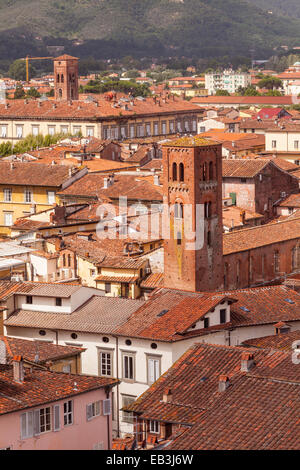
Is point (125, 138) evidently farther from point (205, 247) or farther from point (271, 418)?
point (271, 418)

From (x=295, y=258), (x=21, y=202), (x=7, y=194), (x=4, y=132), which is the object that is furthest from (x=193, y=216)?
(x=4, y=132)

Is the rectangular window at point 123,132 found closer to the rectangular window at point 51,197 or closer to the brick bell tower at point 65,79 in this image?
the brick bell tower at point 65,79

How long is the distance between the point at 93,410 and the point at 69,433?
0.99 meters

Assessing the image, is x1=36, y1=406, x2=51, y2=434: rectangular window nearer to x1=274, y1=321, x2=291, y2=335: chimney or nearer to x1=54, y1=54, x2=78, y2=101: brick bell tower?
x1=274, y1=321, x2=291, y2=335: chimney

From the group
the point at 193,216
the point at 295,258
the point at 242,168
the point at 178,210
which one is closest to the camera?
the point at 193,216

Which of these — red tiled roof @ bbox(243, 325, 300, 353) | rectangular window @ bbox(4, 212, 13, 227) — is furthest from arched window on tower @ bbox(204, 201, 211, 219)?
rectangular window @ bbox(4, 212, 13, 227)

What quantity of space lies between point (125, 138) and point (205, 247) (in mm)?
64026

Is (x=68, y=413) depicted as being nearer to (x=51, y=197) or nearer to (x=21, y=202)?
(x=51, y=197)

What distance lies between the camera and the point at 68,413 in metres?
28.4

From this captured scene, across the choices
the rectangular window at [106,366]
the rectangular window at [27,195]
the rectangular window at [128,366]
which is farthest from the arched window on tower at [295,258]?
the rectangular window at [27,195]

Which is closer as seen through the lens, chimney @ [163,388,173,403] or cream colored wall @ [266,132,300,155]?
chimney @ [163,388,173,403]

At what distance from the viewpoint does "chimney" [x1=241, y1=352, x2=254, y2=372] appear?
95.6 feet

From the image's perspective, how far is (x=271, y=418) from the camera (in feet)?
84.3

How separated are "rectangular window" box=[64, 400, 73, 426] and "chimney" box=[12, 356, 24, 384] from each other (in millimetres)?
1090
